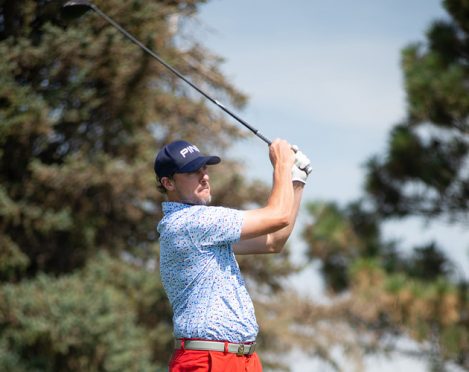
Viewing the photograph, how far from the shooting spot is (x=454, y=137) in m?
16.8

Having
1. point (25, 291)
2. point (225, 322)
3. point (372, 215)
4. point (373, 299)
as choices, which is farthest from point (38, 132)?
point (225, 322)

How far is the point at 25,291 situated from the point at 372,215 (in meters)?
8.06

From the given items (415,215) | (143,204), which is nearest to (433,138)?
(415,215)

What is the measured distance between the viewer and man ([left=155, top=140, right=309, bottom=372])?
397cm

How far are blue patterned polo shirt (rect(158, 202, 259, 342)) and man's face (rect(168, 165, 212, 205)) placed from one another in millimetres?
100

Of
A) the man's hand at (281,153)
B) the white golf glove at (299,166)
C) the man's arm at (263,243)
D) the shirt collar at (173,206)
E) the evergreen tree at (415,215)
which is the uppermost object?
the man's hand at (281,153)

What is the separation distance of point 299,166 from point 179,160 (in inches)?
23.2

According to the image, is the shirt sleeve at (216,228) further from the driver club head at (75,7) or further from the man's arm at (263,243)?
the driver club head at (75,7)

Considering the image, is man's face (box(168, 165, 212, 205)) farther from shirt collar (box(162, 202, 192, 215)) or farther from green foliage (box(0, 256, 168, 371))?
green foliage (box(0, 256, 168, 371))

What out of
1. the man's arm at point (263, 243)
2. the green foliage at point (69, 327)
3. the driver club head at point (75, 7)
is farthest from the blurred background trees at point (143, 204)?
the man's arm at point (263, 243)

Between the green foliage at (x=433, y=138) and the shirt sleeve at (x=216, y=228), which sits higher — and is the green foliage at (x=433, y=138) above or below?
below

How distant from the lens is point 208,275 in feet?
13.1

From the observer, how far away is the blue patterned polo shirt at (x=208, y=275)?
3969 millimetres

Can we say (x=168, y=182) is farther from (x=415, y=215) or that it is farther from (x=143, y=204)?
(x=415, y=215)
